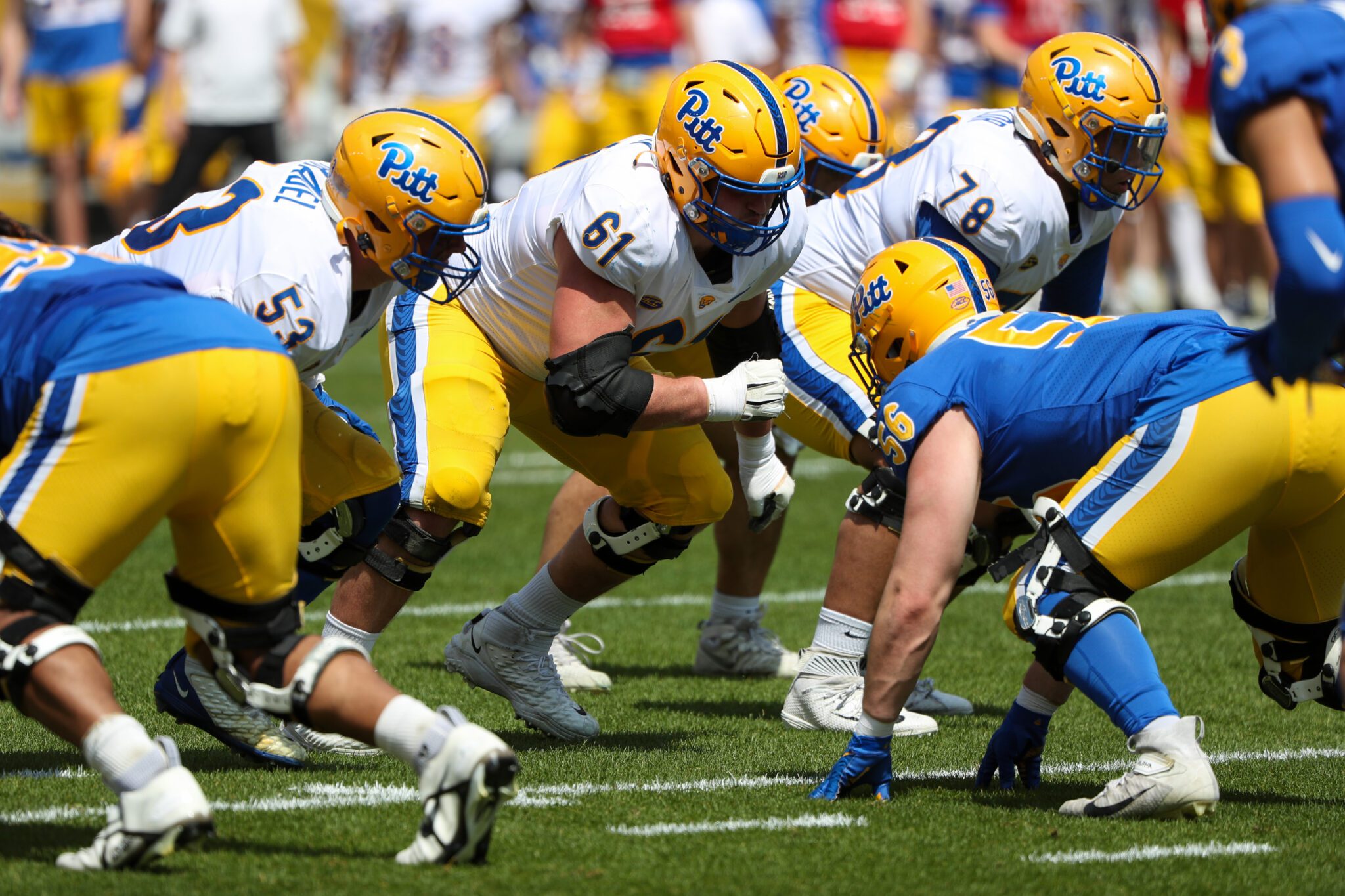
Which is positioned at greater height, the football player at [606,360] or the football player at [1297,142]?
the football player at [1297,142]

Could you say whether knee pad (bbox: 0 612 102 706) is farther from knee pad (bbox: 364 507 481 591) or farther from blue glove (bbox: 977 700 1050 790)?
blue glove (bbox: 977 700 1050 790)

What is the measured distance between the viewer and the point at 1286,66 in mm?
3100

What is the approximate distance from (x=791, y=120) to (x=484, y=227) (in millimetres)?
793

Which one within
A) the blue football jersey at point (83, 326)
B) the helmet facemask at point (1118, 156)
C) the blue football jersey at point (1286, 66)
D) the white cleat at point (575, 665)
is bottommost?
the white cleat at point (575, 665)

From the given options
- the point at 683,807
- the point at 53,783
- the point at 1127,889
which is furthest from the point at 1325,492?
the point at 53,783

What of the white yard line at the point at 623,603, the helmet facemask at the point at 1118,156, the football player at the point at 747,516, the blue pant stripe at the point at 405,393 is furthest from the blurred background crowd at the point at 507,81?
the blue pant stripe at the point at 405,393

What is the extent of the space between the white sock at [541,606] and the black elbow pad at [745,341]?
29.3 inches

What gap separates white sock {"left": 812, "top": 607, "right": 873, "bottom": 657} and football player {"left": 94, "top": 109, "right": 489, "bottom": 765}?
4.24 feet

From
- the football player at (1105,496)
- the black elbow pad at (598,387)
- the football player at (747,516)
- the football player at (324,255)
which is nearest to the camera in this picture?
the football player at (1105,496)

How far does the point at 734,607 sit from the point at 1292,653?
6.42ft

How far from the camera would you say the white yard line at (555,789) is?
12.2 ft

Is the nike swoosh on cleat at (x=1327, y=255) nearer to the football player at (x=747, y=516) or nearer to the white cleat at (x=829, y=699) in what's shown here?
the white cleat at (x=829, y=699)

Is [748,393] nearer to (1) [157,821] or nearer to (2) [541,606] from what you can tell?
(2) [541,606]

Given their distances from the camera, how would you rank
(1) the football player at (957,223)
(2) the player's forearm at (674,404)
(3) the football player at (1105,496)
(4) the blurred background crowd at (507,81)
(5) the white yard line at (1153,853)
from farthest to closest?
(4) the blurred background crowd at (507,81) < (1) the football player at (957,223) < (2) the player's forearm at (674,404) < (3) the football player at (1105,496) < (5) the white yard line at (1153,853)
